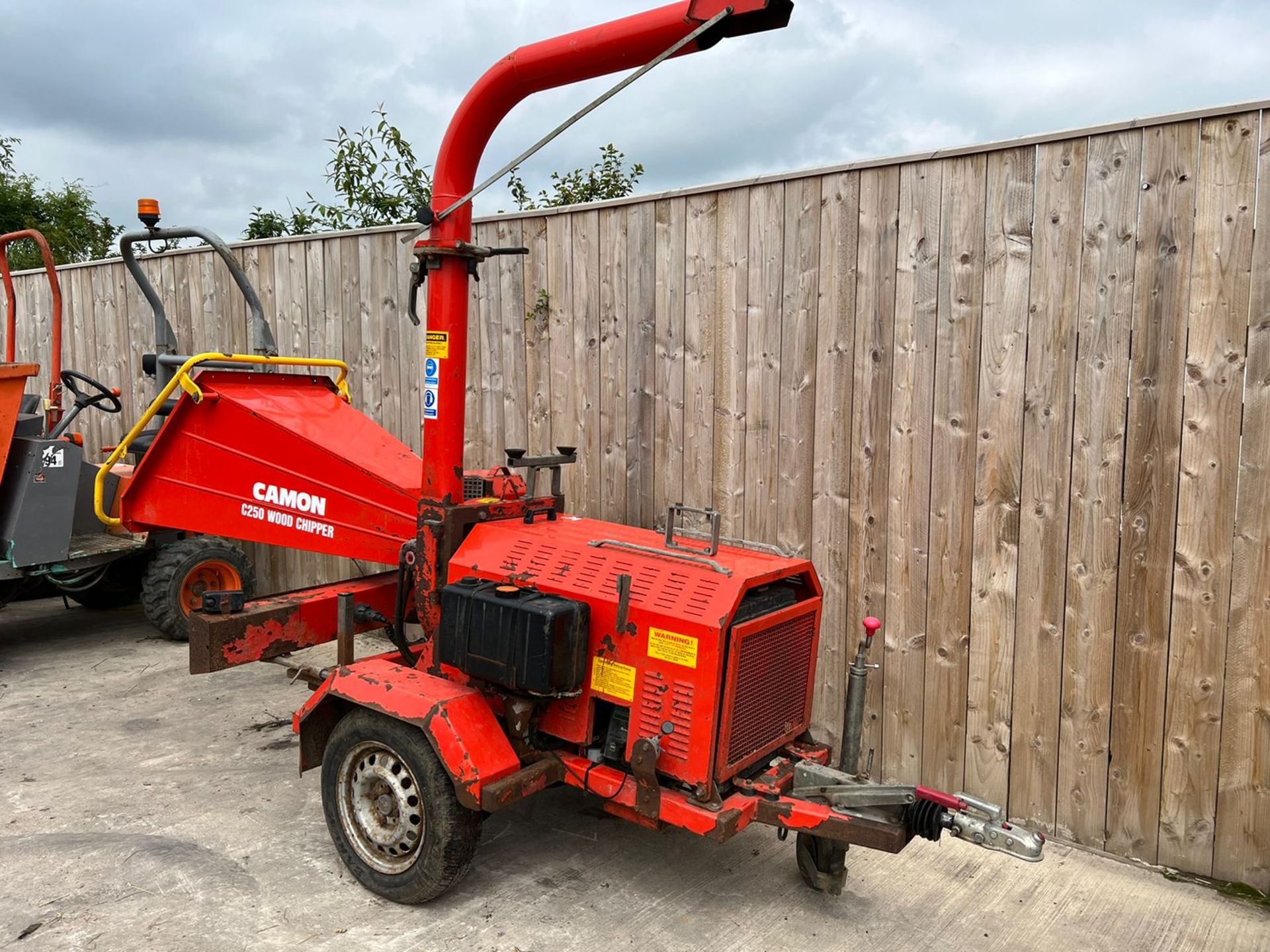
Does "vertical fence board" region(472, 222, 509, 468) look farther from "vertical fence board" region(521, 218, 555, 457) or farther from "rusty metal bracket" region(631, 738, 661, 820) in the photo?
"rusty metal bracket" region(631, 738, 661, 820)

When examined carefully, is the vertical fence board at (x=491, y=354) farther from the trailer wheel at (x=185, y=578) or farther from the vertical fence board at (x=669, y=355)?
the trailer wheel at (x=185, y=578)

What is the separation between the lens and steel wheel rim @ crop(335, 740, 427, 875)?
3.14m

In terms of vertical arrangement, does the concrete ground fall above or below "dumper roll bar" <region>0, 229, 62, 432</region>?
below

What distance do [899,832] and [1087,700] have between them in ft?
4.35

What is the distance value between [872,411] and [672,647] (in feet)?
5.52

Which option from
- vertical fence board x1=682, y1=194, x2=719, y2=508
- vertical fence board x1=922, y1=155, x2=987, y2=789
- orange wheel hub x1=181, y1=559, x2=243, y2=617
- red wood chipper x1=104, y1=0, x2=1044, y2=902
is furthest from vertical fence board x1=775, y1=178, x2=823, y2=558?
orange wheel hub x1=181, y1=559, x2=243, y2=617

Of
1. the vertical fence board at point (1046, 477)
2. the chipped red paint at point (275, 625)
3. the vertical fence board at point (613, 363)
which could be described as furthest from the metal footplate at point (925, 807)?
the vertical fence board at point (613, 363)

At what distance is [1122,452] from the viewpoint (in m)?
3.46

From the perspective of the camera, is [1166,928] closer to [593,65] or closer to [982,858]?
[982,858]

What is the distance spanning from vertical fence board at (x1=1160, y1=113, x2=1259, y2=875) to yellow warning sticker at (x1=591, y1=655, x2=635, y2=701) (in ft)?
6.62

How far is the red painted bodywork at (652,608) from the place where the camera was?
9.22 feet

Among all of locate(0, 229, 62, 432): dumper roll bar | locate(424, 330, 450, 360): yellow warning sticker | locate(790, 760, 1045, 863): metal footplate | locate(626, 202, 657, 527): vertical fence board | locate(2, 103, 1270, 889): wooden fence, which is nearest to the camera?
locate(790, 760, 1045, 863): metal footplate

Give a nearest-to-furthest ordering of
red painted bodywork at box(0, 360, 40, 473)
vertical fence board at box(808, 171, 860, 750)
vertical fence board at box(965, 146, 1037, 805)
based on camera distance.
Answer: vertical fence board at box(965, 146, 1037, 805)
vertical fence board at box(808, 171, 860, 750)
red painted bodywork at box(0, 360, 40, 473)

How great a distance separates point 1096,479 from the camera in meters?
3.52
